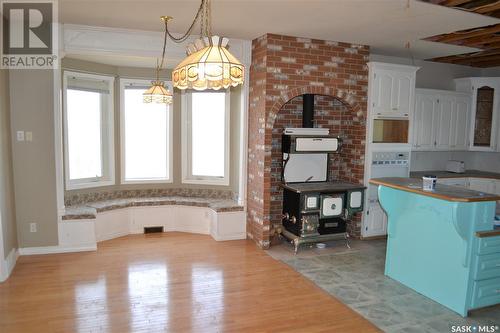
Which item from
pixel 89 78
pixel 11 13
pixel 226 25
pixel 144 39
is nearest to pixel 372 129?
pixel 226 25

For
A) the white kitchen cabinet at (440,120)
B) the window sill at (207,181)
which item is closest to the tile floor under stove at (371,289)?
the window sill at (207,181)

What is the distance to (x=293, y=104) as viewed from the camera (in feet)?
17.4

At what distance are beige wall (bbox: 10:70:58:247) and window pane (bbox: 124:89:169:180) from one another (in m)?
1.49

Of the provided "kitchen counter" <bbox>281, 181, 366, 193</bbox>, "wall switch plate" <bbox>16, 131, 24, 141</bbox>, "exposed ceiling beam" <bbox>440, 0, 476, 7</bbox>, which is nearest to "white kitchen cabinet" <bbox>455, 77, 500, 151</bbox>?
"kitchen counter" <bbox>281, 181, 366, 193</bbox>

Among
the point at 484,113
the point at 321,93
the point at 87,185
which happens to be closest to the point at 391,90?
→ the point at 321,93

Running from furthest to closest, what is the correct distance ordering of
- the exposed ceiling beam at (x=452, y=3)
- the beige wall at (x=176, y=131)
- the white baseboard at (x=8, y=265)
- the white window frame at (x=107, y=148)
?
the beige wall at (x=176, y=131)
the white window frame at (x=107, y=148)
the white baseboard at (x=8, y=265)
the exposed ceiling beam at (x=452, y=3)

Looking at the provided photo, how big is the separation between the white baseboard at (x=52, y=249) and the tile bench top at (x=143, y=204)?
1.23 feet

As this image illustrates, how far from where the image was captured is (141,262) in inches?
172

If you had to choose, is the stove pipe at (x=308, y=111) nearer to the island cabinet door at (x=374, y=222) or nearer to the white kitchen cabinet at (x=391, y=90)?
the white kitchen cabinet at (x=391, y=90)

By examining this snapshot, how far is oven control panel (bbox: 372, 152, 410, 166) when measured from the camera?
209 inches

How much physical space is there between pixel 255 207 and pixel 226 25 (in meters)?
2.36

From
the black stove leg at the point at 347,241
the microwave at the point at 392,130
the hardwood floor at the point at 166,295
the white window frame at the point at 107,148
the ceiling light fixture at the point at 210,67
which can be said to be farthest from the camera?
the white window frame at the point at 107,148

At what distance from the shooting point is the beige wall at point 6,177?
152 inches

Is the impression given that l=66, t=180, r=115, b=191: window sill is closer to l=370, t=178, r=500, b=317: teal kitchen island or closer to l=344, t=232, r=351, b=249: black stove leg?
l=344, t=232, r=351, b=249: black stove leg
